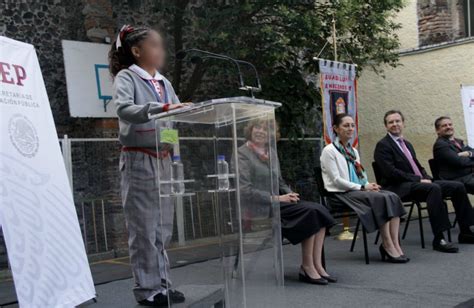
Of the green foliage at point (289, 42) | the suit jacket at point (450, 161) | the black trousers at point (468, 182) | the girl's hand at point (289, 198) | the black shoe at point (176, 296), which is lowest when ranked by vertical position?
the black shoe at point (176, 296)

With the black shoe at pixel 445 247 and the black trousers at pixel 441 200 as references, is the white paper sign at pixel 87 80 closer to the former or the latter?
the black trousers at pixel 441 200

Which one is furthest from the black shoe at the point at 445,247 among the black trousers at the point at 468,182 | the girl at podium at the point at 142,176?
the girl at podium at the point at 142,176

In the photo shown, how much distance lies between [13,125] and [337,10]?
20.8 feet

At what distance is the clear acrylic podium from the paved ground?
0.04ft

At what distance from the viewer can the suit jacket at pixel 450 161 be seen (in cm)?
727

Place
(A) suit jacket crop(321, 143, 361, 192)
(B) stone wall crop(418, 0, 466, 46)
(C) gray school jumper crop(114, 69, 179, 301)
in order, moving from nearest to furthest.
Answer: (C) gray school jumper crop(114, 69, 179, 301), (A) suit jacket crop(321, 143, 361, 192), (B) stone wall crop(418, 0, 466, 46)

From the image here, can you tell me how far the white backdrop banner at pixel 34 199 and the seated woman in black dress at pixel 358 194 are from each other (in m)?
2.82

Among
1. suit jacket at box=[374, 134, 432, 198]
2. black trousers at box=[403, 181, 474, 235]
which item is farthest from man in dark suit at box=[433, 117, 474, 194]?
suit jacket at box=[374, 134, 432, 198]

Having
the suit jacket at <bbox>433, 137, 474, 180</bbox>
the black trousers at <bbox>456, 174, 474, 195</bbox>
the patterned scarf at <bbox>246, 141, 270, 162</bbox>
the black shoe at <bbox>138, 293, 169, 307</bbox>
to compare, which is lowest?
the black shoe at <bbox>138, 293, 169, 307</bbox>

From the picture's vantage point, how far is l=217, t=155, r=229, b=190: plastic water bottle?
311 cm

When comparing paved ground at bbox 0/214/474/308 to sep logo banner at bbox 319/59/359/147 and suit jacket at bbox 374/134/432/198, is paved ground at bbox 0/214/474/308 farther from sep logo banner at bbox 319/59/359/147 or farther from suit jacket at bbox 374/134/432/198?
sep logo banner at bbox 319/59/359/147

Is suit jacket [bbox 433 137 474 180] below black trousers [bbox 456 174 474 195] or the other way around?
the other way around

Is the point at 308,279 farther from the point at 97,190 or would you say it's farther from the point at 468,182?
the point at 97,190

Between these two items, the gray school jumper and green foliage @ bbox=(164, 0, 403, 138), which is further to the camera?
green foliage @ bbox=(164, 0, 403, 138)
